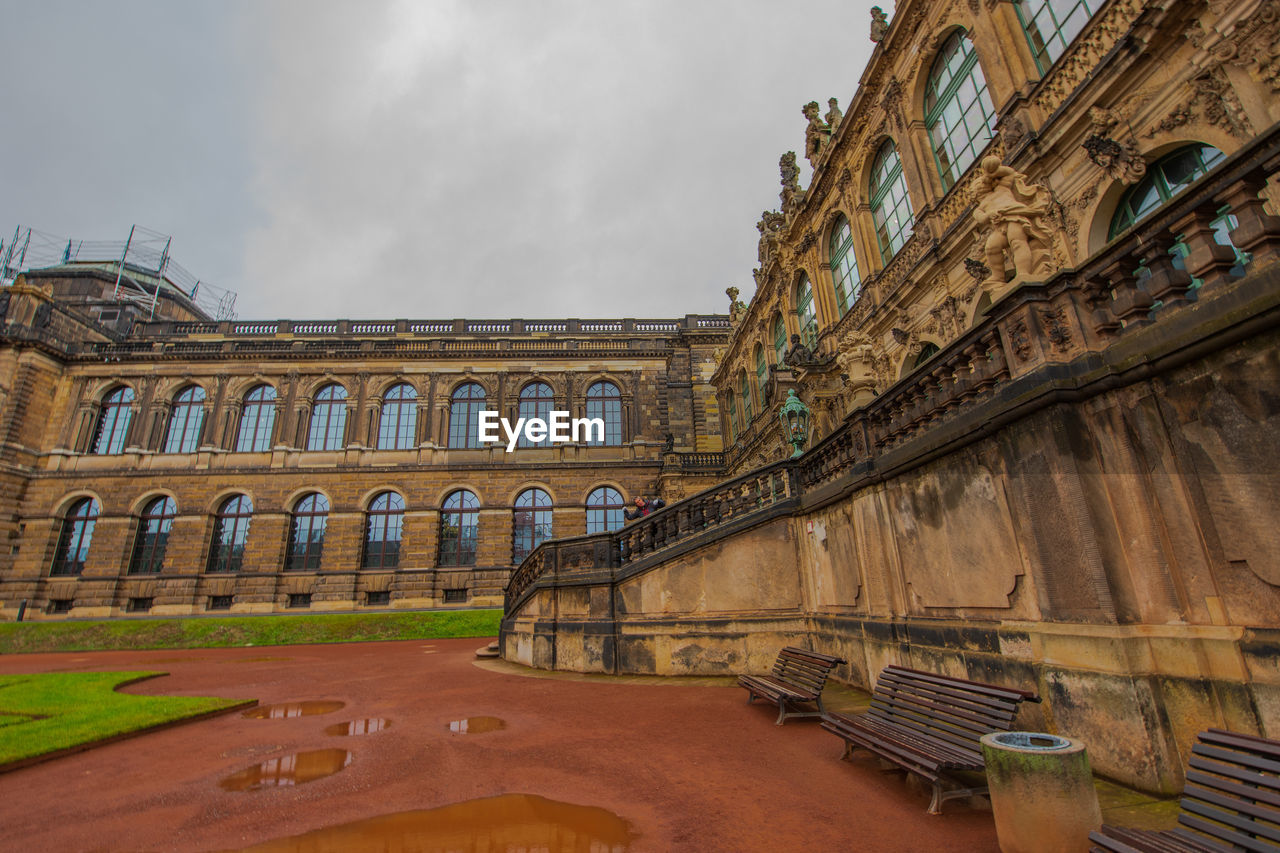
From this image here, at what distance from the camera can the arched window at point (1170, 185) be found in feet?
24.6

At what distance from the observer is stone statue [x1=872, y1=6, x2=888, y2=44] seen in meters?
14.3

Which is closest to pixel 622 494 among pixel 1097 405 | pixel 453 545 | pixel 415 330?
pixel 453 545

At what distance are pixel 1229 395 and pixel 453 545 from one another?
27731 millimetres

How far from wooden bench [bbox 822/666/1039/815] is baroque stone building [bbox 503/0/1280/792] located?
0.73 metres

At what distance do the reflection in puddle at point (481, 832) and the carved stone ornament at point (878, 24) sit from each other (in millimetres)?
17048

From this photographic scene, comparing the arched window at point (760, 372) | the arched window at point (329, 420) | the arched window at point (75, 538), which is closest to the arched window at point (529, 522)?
the arched window at point (329, 420)

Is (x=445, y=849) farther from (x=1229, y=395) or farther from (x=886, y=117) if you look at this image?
(x=886, y=117)

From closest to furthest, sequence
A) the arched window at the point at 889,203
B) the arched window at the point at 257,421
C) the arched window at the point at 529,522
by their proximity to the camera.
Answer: the arched window at the point at 889,203 → the arched window at the point at 529,522 → the arched window at the point at 257,421

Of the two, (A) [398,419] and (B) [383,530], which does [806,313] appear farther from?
(B) [383,530]

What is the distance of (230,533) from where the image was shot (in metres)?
27.7

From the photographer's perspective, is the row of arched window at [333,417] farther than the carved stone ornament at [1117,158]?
Yes

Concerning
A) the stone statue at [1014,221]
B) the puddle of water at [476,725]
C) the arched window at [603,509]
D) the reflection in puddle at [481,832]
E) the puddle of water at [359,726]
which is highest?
the arched window at [603,509]

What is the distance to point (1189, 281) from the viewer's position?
4.04 metres

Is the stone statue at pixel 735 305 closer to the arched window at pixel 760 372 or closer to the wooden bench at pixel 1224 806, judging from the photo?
the arched window at pixel 760 372
